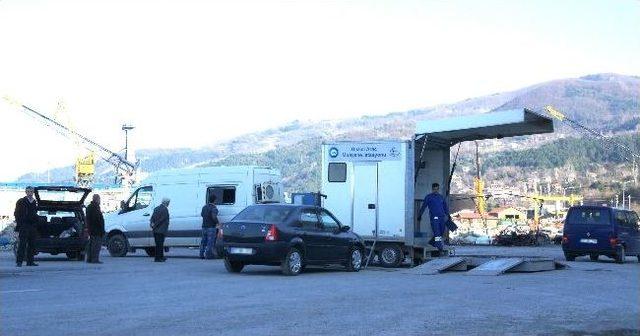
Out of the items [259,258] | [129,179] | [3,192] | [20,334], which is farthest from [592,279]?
[129,179]

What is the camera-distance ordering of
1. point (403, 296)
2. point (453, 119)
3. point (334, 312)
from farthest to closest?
point (453, 119) → point (403, 296) → point (334, 312)

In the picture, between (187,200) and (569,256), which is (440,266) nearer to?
(569,256)

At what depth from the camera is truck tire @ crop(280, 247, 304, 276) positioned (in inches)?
718

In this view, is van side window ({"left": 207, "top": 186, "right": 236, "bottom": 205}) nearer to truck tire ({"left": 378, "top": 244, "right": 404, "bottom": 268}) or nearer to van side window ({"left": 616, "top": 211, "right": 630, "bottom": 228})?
truck tire ({"left": 378, "top": 244, "right": 404, "bottom": 268})

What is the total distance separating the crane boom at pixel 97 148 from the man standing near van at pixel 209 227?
135 m

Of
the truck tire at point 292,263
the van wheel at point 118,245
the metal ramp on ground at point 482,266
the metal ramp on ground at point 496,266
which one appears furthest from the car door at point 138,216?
the metal ramp on ground at point 496,266

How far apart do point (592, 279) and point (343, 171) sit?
21.3 ft

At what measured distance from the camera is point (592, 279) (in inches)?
715

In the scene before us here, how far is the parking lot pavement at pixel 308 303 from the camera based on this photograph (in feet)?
32.6

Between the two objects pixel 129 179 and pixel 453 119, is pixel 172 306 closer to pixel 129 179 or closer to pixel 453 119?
pixel 453 119

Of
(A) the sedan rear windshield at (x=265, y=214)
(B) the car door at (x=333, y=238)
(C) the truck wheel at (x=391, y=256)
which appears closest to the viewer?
(A) the sedan rear windshield at (x=265, y=214)

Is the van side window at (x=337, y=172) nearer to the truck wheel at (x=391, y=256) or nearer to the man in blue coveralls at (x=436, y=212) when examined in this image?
the truck wheel at (x=391, y=256)

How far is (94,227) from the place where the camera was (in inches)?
872

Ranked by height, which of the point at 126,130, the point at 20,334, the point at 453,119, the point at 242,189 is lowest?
the point at 20,334
